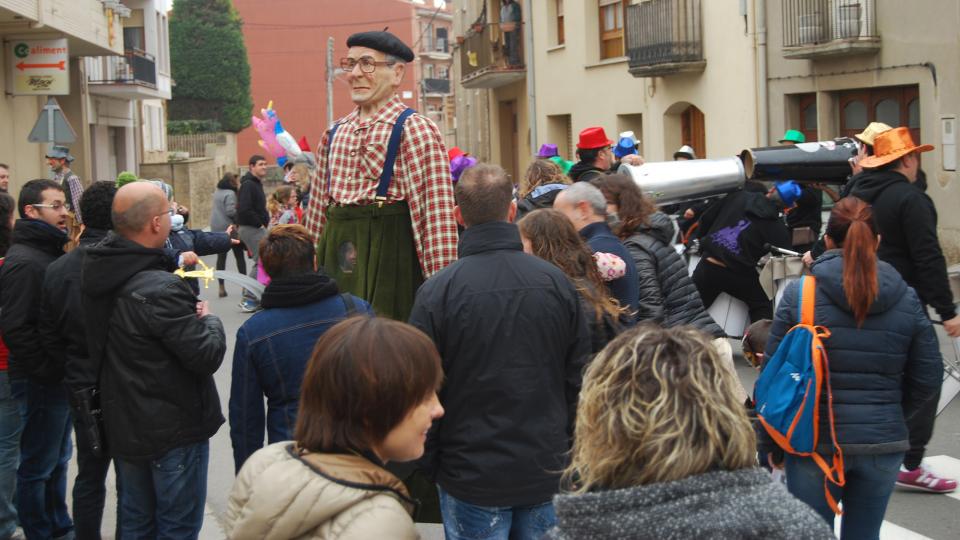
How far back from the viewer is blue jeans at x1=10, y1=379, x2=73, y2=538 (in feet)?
18.1

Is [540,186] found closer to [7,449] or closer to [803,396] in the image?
[803,396]

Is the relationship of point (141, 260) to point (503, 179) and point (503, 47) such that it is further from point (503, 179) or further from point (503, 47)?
point (503, 47)

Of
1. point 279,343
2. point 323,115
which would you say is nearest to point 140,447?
point 279,343

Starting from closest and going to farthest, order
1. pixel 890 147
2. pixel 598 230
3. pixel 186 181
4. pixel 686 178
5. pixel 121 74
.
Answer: pixel 598 230, pixel 890 147, pixel 686 178, pixel 121 74, pixel 186 181

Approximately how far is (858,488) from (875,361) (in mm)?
464

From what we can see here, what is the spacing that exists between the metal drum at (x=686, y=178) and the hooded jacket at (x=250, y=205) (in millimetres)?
7637

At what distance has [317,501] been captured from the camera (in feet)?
7.63

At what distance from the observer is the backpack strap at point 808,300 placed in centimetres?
423

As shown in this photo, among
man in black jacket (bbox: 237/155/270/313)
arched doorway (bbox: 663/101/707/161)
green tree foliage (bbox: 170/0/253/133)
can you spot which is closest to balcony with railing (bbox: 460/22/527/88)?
arched doorway (bbox: 663/101/707/161)

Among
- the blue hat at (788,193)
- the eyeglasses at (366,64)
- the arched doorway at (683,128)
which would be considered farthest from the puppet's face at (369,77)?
the arched doorway at (683,128)

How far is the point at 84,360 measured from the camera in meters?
4.92

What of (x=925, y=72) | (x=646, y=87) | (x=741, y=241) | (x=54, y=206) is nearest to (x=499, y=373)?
(x=54, y=206)

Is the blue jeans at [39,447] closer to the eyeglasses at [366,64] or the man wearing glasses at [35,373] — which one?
the man wearing glasses at [35,373]

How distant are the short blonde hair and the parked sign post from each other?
19437 mm
